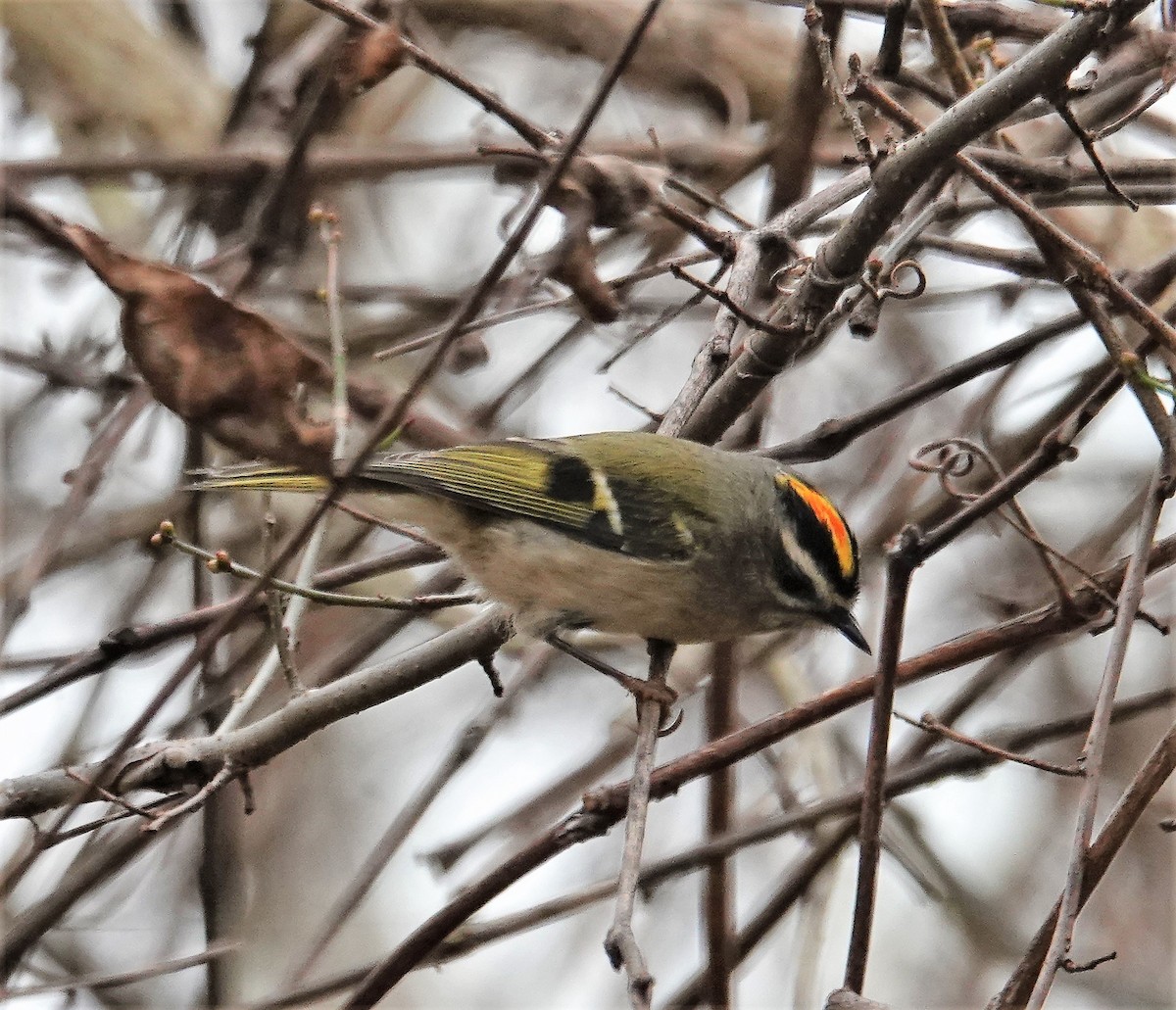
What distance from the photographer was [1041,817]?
574 cm

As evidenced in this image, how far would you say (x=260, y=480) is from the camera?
272cm

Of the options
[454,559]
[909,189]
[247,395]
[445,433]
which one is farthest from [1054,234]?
[445,433]

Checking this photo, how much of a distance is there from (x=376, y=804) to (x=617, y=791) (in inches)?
169

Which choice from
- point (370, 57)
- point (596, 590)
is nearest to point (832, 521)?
point (596, 590)

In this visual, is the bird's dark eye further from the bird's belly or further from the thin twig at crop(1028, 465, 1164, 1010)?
the thin twig at crop(1028, 465, 1164, 1010)

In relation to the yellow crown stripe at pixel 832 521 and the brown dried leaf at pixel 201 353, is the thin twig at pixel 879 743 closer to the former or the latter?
the brown dried leaf at pixel 201 353

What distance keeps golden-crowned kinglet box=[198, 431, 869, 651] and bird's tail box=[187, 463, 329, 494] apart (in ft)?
0.48

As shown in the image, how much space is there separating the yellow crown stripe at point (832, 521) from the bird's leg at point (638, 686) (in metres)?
0.54

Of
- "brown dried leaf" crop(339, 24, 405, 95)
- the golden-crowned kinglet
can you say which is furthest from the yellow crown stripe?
"brown dried leaf" crop(339, 24, 405, 95)

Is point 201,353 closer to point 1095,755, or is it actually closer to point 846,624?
point 1095,755

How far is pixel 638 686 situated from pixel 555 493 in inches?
24.8

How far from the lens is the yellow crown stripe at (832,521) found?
294 cm

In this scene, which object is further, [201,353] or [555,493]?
[555,493]

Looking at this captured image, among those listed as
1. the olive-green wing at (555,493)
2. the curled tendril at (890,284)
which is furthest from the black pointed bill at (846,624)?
the curled tendril at (890,284)
